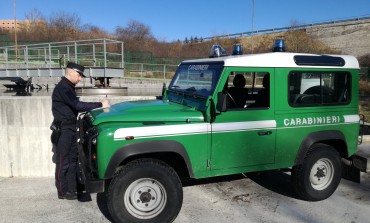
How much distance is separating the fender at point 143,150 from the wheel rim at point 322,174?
196 centimetres

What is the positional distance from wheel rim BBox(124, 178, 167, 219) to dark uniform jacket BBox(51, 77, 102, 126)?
4.23 ft

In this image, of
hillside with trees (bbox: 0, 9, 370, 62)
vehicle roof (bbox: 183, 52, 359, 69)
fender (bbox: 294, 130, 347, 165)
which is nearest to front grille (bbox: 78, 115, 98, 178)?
vehicle roof (bbox: 183, 52, 359, 69)

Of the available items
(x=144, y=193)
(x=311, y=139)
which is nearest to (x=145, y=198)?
(x=144, y=193)

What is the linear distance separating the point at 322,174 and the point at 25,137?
4.71 metres

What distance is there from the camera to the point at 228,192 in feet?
16.6

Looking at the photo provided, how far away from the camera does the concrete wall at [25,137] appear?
5598 mm

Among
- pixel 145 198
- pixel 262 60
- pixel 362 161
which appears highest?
pixel 262 60

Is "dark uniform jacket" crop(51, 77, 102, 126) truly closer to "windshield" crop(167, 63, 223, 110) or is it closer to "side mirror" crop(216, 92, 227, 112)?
"windshield" crop(167, 63, 223, 110)

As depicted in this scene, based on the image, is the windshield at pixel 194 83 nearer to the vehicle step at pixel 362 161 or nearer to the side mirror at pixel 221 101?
the side mirror at pixel 221 101

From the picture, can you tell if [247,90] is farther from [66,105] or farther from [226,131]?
[66,105]

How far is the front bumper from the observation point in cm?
360

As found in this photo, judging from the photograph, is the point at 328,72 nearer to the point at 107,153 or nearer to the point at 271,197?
the point at 271,197

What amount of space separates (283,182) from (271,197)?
2.46 feet

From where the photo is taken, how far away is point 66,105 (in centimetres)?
446
